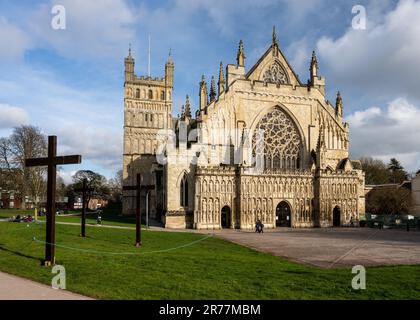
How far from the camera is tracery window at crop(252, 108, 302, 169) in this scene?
151 ft

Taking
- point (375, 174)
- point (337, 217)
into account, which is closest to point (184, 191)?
point (337, 217)

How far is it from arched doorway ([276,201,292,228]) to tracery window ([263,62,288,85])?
1549cm

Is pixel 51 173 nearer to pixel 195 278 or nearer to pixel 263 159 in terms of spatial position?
pixel 195 278

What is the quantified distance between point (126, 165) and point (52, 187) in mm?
53678

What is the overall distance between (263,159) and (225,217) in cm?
895

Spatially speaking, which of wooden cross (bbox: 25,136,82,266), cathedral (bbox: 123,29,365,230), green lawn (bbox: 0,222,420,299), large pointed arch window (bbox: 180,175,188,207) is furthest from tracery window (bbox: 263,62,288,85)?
wooden cross (bbox: 25,136,82,266)

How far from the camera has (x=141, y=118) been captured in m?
70.1

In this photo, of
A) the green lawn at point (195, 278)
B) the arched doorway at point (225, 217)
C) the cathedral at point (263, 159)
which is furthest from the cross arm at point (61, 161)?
the arched doorway at point (225, 217)

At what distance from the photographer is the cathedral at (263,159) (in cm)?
4078

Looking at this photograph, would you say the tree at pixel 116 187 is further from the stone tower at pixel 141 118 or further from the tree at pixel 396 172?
the tree at pixel 396 172

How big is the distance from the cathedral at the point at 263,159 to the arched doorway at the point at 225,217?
0.36ft

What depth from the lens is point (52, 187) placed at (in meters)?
14.2

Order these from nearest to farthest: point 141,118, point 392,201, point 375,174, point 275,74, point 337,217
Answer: point 337,217, point 275,74, point 392,201, point 141,118, point 375,174

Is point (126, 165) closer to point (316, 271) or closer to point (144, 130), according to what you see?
point (144, 130)
